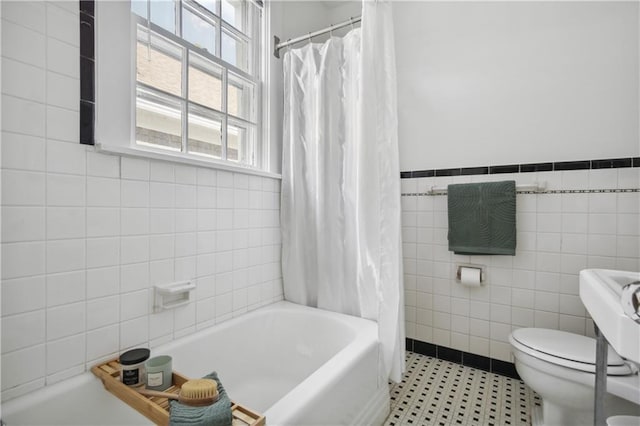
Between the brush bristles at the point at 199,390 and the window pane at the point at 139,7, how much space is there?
4.76 feet

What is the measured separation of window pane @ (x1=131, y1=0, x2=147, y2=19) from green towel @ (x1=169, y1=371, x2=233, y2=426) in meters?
1.49

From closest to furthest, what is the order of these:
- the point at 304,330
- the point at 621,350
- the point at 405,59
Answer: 1. the point at 621,350
2. the point at 304,330
3. the point at 405,59

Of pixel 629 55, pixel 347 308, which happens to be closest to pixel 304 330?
pixel 347 308

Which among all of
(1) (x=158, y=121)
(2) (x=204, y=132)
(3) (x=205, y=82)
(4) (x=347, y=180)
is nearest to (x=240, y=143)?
(2) (x=204, y=132)

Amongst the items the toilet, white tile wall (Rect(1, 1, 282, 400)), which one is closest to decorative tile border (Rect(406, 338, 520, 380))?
the toilet

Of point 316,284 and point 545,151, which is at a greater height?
point 545,151

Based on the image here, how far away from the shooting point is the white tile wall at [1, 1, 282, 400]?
917 mm

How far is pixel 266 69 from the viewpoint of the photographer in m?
1.90

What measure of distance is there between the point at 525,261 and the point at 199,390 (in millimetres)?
1851

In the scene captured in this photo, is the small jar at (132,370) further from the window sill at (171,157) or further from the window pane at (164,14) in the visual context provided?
the window pane at (164,14)

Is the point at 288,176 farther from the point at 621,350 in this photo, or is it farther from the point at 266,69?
the point at 621,350

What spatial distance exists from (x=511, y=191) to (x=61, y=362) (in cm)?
221

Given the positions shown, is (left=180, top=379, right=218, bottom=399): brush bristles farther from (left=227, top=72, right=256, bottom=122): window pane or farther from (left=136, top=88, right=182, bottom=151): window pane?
(left=227, top=72, right=256, bottom=122): window pane

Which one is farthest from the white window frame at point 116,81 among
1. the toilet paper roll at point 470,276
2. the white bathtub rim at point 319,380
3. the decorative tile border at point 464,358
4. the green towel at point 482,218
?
the decorative tile border at point 464,358
